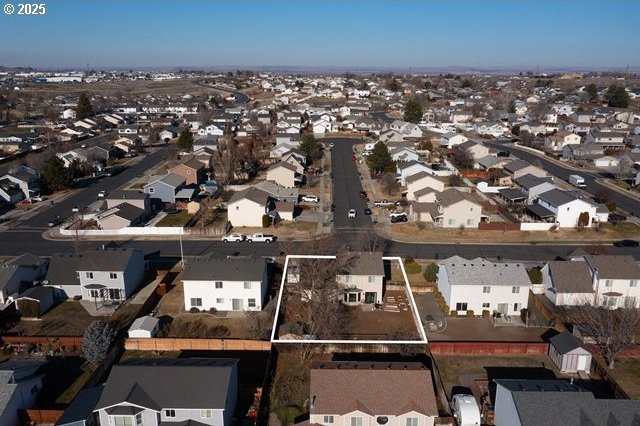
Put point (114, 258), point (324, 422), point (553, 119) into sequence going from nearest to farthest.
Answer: point (324, 422)
point (114, 258)
point (553, 119)

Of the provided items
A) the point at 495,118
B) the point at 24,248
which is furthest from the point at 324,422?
the point at 495,118

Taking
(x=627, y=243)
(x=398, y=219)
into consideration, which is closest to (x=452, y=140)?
(x=398, y=219)

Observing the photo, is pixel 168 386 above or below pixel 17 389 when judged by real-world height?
above

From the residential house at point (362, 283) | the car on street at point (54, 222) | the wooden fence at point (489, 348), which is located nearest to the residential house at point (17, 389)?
the residential house at point (362, 283)

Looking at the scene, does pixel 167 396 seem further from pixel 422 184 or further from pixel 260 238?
pixel 422 184

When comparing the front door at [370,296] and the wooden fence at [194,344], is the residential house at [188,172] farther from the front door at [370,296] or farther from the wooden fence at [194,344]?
the wooden fence at [194,344]

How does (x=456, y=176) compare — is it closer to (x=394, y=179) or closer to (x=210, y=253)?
(x=394, y=179)

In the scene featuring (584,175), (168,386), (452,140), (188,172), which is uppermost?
(452,140)
